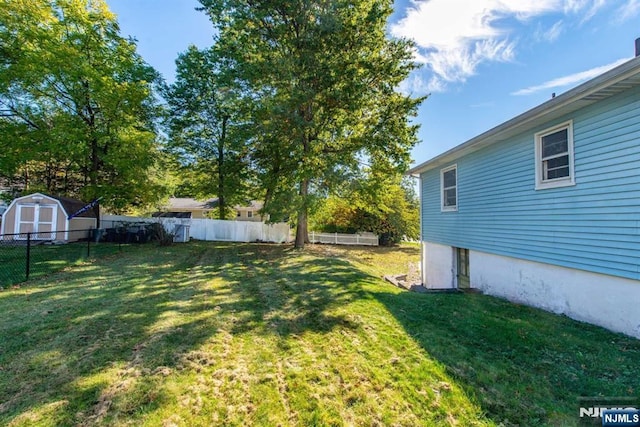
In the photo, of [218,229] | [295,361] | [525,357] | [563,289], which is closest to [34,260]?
[218,229]

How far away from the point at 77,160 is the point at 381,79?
57.2ft

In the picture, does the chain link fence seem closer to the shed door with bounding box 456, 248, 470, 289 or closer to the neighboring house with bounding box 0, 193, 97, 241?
the neighboring house with bounding box 0, 193, 97, 241

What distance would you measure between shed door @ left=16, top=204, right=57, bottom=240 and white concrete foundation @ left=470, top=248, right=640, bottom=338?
57.8 ft

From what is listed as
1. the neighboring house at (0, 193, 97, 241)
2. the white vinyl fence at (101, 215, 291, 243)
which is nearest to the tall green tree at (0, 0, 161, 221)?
the neighboring house at (0, 193, 97, 241)

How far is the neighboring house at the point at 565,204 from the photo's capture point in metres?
3.86

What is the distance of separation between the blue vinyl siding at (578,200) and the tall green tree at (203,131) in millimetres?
14248

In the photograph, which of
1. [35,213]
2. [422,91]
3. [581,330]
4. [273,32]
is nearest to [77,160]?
[35,213]

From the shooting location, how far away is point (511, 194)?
6055mm

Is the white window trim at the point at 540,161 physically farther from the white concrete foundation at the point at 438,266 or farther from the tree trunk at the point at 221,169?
the tree trunk at the point at 221,169

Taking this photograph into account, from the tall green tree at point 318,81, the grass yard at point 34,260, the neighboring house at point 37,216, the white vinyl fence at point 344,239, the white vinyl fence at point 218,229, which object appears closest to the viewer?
the grass yard at point 34,260

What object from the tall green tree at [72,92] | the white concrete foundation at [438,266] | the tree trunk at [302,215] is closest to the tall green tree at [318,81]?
the tree trunk at [302,215]

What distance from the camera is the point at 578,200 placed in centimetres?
457

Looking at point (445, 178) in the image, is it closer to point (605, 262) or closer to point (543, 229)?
point (543, 229)

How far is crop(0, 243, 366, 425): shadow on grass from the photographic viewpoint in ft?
7.95
